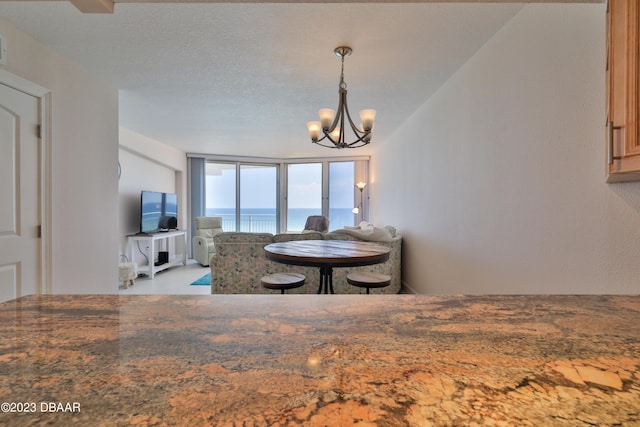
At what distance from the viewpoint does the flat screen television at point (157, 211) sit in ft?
16.1

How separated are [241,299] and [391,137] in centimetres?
471

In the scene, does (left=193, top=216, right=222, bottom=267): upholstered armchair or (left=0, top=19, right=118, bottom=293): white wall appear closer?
(left=0, top=19, right=118, bottom=293): white wall

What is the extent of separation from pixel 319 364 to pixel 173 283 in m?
4.66

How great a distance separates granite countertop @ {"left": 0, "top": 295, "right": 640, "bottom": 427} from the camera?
0.40 metres

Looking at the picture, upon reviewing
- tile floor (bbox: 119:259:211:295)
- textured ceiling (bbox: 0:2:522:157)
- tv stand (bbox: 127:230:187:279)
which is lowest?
tile floor (bbox: 119:259:211:295)

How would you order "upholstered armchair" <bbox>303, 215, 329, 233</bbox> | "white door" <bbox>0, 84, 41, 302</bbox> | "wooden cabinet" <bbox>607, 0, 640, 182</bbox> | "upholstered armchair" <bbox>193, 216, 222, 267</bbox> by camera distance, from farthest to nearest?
"upholstered armchair" <bbox>303, 215, 329, 233</bbox> → "upholstered armchair" <bbox>193, 216, 222, 267</bbox> → "white door" <bbox>0, 84, 41, 302</bbox> → "wooden cabinet" <bbox>607, 0, 640, 182</bbox>

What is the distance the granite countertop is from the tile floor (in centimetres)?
349

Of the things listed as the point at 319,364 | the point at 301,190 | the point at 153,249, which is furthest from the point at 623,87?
the point at 301,190

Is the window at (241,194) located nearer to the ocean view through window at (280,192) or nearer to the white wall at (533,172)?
the ocean view through window at (280,192)

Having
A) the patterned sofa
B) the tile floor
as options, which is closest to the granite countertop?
the patterned sofa

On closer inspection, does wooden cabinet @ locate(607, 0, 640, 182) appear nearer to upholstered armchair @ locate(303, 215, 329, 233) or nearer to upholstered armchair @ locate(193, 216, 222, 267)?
upholstered armchair @ locate(193, 216, 222, 267)

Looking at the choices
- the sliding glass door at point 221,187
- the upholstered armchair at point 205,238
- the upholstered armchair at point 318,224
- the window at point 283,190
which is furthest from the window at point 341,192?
the upholstered armchair at point 205,238

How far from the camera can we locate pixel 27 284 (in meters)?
2.16

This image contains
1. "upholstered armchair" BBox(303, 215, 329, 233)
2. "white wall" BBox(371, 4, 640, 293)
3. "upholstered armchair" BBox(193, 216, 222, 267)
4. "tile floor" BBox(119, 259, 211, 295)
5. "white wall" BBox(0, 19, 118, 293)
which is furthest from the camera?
"upholstered armchair" BBox(303, 215, 329, 233)
